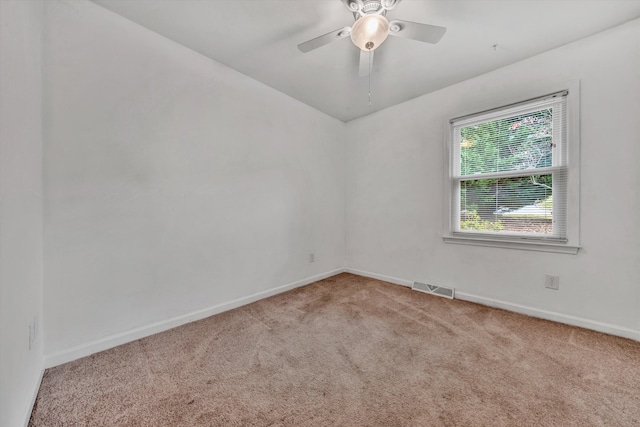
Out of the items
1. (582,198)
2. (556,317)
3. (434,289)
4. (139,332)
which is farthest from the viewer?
(434,289)

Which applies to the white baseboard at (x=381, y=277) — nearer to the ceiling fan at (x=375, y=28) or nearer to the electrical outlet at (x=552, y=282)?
the electrical outlet at (x=552, y=282)

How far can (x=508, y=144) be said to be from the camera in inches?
96.4

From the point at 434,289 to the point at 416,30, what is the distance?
2515 millimetres

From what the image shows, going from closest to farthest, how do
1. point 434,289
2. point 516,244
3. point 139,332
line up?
point 139,332, point 516,244, point 434,289

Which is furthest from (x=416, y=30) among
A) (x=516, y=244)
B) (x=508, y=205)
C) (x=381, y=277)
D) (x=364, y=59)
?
(x=381, y=277)

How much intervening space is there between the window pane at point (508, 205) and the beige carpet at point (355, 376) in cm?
85

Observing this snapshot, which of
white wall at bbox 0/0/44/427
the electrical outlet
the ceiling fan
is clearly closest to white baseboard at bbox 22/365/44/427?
white wall at bbox 0/0/44/427

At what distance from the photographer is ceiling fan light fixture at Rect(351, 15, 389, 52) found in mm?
1482

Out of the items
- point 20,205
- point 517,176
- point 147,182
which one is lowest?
point 20,205

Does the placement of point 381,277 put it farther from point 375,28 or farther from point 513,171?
point 375,28

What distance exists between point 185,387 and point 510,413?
66.8 inches

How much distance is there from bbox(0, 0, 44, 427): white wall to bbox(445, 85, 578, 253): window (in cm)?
323

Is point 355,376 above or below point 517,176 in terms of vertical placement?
below

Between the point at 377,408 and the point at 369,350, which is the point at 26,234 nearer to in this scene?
the point at 377,408
